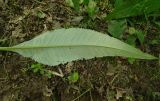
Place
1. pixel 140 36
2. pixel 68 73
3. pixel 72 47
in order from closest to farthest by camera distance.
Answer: pixel 72 47 < pixel 68 73 < pixel 140 36

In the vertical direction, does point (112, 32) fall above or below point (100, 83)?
above

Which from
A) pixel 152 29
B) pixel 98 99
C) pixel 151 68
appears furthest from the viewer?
pixel 152 29

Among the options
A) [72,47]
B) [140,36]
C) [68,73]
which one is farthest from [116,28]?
[72,47]

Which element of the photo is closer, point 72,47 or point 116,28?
point 72,47

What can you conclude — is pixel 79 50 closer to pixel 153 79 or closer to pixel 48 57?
pixel 48 57

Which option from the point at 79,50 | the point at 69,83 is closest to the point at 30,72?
the point at 69,83

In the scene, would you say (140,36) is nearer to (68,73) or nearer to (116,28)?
(116,28)
